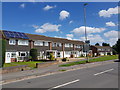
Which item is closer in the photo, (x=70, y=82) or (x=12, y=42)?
(x=70, y=82)

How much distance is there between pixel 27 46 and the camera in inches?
1307

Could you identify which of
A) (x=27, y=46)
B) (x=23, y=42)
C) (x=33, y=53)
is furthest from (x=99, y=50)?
(x=23, y=42)

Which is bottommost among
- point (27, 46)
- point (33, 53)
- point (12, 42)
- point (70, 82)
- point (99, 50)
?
point (70, 82)

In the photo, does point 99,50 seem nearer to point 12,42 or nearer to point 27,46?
point 27,46

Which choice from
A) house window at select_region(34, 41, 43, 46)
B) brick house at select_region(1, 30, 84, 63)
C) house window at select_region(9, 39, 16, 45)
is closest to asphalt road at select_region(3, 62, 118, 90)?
brick house at select_region(1, 30, 84, 63)

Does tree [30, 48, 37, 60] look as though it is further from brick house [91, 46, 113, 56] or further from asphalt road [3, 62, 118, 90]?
brick house [91, 46, 113, 56]

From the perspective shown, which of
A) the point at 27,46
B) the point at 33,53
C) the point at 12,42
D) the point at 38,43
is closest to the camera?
the point at 12,42

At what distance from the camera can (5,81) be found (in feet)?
34.6

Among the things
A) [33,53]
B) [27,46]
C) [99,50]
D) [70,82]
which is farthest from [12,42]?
[99,50]

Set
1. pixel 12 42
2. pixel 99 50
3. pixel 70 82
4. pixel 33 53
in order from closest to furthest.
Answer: pixel 70 82
pixel 12 42
pixel 33 53
pixel 99 50

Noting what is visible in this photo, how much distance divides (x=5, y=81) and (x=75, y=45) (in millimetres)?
40230

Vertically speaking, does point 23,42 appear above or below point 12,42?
above

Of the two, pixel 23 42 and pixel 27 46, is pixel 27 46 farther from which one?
pixel 23 42

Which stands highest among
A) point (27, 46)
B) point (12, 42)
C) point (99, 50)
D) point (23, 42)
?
point (23, 42)
